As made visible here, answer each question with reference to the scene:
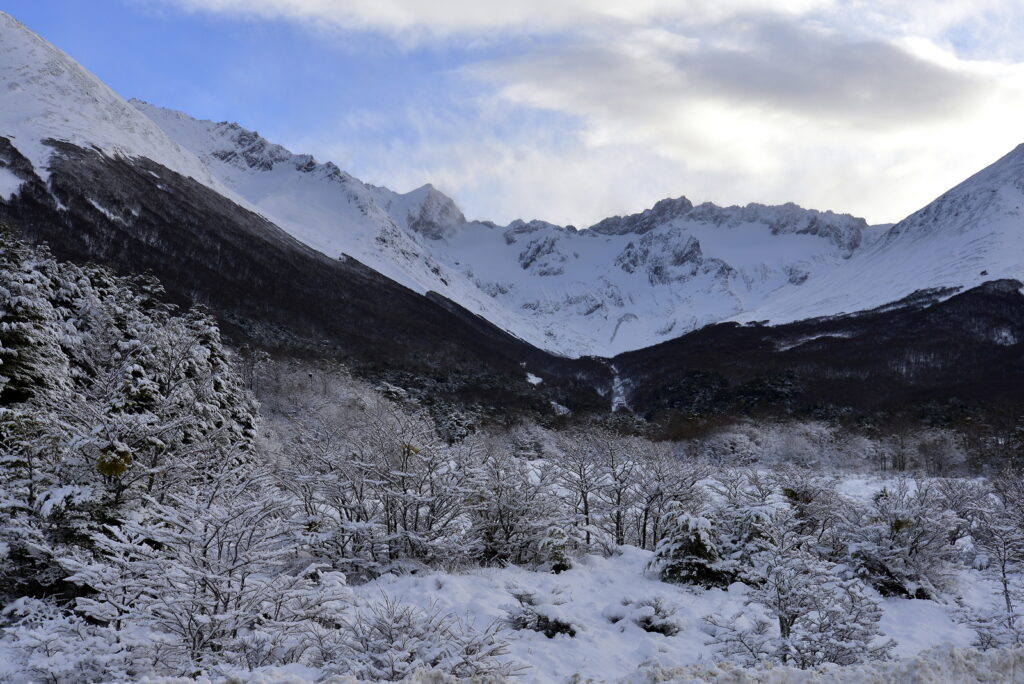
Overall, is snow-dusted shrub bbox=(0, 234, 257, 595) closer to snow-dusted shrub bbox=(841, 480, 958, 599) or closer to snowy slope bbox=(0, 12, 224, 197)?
snow-dusted shrub bbox=(841, 480, 958, 599)

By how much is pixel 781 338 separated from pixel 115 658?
312ft

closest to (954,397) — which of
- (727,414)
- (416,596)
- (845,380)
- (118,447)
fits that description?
(845,380)

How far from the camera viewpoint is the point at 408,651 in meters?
6.65

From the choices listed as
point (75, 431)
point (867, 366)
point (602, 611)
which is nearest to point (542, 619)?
point (602, 611)

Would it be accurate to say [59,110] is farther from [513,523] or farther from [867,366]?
[867,366]

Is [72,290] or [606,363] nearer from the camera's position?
[72,290]

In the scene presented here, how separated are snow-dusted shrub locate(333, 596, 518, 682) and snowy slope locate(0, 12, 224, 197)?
6728cm

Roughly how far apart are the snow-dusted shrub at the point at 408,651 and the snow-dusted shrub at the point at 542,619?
224cm

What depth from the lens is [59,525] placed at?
30.1 ft

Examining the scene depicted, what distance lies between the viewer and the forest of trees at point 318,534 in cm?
711

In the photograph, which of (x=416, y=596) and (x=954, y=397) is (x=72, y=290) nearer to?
(x=416, y=596)

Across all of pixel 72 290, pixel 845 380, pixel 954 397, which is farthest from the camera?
pixel 845 380

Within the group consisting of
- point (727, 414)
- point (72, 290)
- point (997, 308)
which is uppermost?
point (997, 308)

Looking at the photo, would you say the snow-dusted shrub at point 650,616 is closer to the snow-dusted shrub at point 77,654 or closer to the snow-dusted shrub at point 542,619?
the snow-dusted shrub at point 542,619
